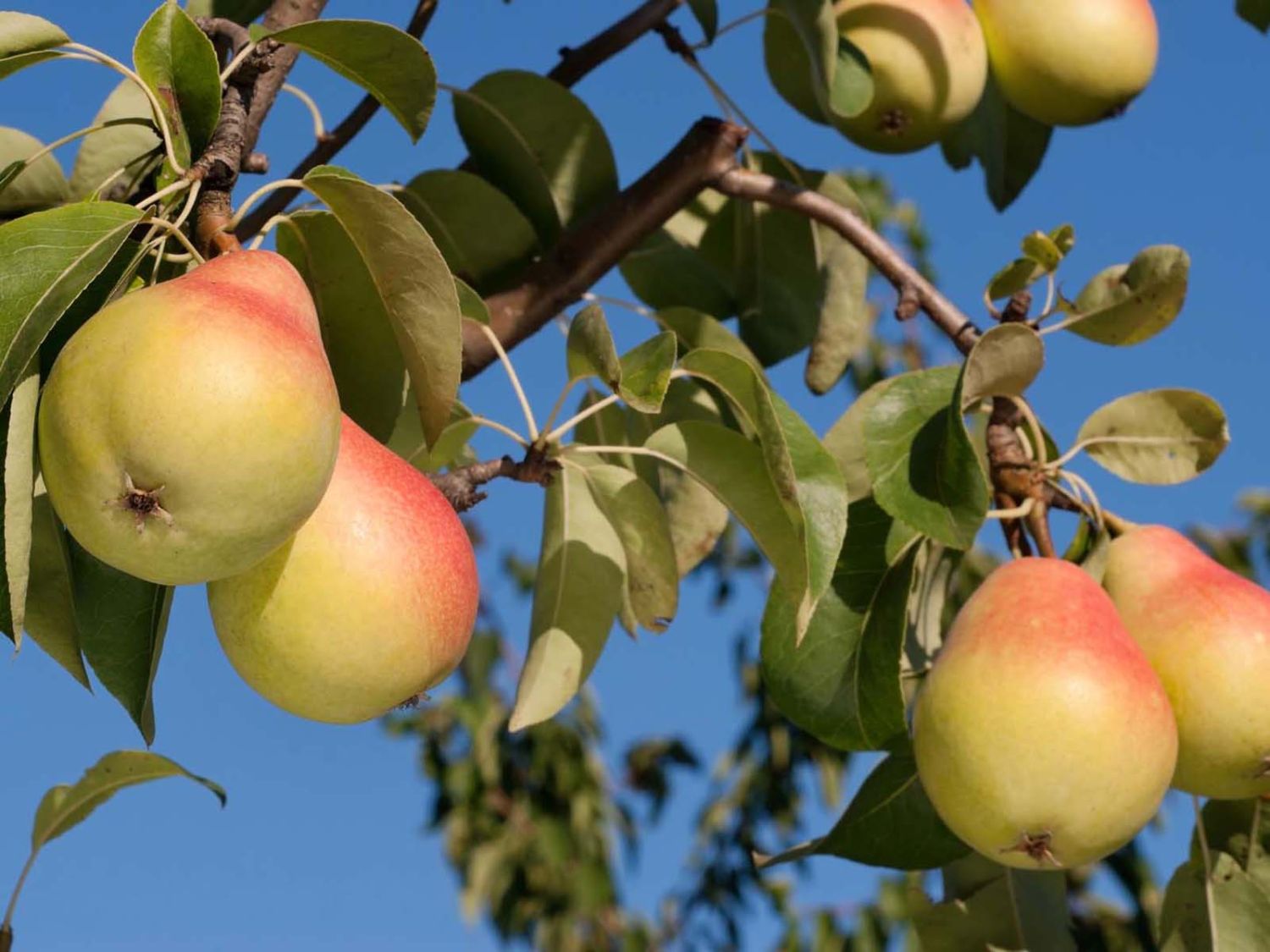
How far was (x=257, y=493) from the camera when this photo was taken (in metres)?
0.86

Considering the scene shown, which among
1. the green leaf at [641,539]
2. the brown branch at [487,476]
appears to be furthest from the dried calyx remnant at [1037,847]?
the brown branch at [487,476]

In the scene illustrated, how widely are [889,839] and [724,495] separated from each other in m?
0.47

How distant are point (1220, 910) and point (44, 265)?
1.35 metres

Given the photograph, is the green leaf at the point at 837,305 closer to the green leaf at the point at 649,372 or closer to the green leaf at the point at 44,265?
the green leaf at the point at 649,372

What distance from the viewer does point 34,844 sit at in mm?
1671

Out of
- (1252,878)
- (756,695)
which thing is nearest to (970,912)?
(1252,878)

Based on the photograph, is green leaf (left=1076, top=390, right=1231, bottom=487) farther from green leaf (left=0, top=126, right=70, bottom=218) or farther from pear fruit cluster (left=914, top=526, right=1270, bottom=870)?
green leaf (left=0, top=126, right=70, bottom=218)

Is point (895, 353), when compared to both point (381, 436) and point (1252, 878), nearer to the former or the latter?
point (1252, 878)

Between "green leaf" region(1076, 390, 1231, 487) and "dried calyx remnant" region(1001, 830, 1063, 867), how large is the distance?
0.55 metres

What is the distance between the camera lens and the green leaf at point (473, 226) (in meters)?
1.71

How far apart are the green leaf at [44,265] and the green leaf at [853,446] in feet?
2.63

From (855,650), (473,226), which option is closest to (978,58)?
(473,226)

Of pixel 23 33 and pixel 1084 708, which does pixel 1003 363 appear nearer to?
pixel 1084 708

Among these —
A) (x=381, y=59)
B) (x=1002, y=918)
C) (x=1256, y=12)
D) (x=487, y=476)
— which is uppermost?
(x=1256, y=12)
